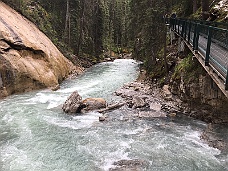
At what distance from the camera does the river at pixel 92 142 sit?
931 cm

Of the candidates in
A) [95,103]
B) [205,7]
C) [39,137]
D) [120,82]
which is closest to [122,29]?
[120,82]

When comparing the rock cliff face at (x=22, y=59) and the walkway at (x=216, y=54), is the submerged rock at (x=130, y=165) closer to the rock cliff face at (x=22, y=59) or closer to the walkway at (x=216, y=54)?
the walkway at (x=216, y=54)

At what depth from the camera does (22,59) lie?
18734 millimetres

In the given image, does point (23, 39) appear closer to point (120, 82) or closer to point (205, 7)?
point (120, 82)

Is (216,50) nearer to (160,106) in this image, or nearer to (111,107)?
(160,106)

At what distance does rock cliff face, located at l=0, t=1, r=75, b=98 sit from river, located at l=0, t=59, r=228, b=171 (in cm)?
210

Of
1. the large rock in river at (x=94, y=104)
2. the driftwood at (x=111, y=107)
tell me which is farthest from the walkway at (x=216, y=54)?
the large rock in river at (x=94, y=104)

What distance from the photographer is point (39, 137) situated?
11344 mm

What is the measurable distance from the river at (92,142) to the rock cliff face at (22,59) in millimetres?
2103

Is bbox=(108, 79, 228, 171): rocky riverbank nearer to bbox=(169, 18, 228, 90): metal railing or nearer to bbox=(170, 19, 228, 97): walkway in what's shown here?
bbox=(170, 19, 228, 97): walkway

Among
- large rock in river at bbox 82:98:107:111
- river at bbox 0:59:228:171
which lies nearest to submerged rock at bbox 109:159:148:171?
river at bbox 0:59:228:171

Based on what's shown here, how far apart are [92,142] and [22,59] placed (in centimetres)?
1061

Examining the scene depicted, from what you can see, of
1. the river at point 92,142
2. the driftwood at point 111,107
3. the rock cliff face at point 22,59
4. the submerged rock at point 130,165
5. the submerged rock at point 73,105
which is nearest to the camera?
the submerged rock at point 130,165

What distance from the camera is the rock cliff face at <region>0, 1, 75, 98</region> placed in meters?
17.2
